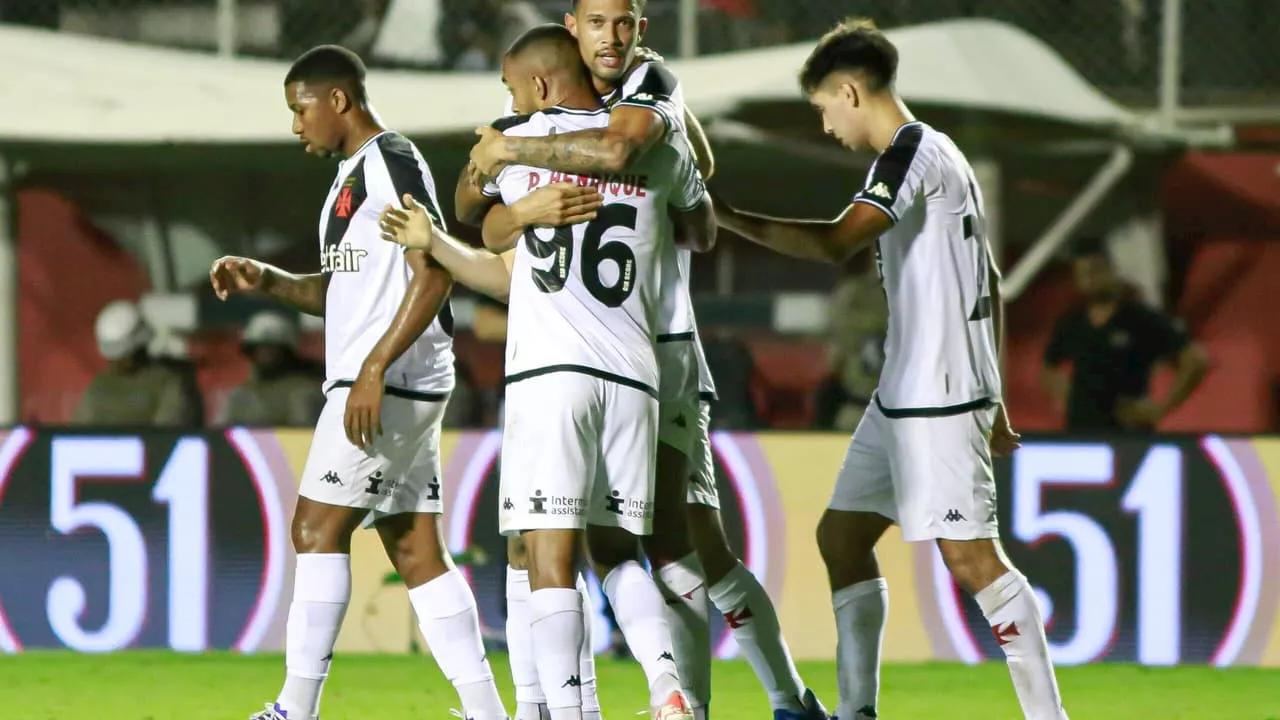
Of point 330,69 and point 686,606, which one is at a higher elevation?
Result: point 330,69

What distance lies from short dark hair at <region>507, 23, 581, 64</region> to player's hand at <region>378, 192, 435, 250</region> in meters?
0.47

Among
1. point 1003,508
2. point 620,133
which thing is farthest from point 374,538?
point 620,133

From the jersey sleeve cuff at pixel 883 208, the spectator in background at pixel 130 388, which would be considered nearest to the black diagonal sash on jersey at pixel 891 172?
the jersey sleeve cuff at pixel 883 208

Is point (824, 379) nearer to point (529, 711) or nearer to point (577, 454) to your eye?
point (529, 711)

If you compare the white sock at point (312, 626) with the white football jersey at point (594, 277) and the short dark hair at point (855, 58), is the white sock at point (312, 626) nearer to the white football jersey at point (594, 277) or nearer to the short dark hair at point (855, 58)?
the white football jersey at point (594, 277)

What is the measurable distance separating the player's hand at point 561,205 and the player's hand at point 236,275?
124cm

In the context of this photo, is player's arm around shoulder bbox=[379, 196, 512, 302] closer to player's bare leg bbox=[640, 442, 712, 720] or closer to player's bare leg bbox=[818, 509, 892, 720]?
player's bare leg bbox=[640, 442, 712, 720]

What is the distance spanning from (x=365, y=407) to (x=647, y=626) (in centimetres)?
101

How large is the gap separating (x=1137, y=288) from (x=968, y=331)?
6.48 meters

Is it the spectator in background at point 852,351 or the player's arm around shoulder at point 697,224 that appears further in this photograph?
the spectator in background at point 852,351

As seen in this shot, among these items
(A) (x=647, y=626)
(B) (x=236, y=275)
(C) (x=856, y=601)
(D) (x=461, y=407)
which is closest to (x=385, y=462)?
(B) (x=236, y=275)

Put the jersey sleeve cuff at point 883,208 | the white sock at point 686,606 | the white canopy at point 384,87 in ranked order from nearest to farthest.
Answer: the jersey sleeve cuff at point 883,208 < the white sock at point 686,606 < the white canopy at point 384,87

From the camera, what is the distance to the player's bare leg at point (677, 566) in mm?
5324

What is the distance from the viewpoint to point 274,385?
1000 centimetres
